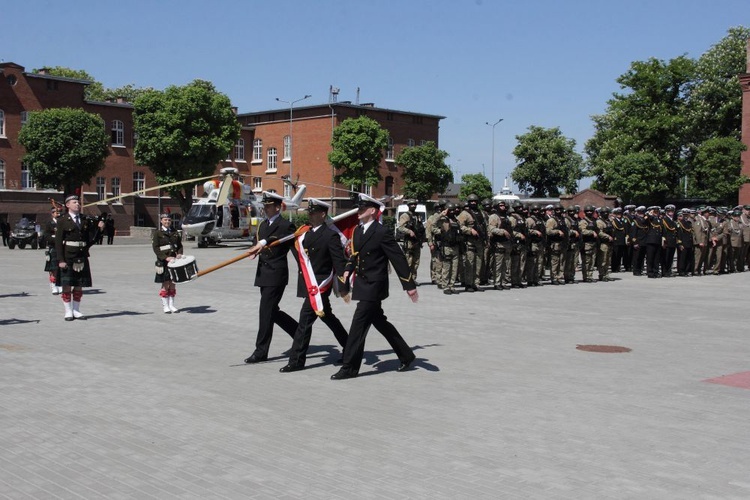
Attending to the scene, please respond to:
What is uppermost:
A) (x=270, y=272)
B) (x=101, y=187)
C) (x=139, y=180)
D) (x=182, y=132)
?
(x=182, y=132)

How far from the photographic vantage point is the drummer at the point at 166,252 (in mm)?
14961

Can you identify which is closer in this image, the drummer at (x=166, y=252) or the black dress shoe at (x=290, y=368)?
the black dress shoe at (x=290, y=368)

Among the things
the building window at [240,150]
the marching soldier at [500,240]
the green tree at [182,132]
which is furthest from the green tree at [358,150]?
the marching soldier at [500,240]

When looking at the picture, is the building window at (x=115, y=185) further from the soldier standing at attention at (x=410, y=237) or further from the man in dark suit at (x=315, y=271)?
the man in dark suit at (x=315, y=271)

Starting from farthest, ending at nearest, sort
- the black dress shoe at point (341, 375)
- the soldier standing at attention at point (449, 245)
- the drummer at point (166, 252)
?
1. the soldier standing at attention at point (449, 245)
2. the drummer at point (166, 252)
3. the black dress shoe at point (341, 375)

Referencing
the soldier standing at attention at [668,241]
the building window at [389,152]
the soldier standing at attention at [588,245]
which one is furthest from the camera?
the building window at [389,152]

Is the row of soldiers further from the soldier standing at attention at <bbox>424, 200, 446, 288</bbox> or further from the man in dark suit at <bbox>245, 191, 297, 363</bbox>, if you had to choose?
the man in dark suit at <bbox>245, 191, 297, 363</bbox>

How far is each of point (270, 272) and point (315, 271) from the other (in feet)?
2.63

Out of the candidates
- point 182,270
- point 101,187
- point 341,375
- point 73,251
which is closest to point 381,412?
point 341,375

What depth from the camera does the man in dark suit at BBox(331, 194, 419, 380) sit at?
9258 millimetres

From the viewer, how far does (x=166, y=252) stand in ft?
49.6

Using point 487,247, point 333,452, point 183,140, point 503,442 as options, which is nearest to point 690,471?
point 503,442

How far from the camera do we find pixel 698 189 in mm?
53500

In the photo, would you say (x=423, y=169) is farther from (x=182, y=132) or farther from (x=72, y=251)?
(x=72, y=251)
